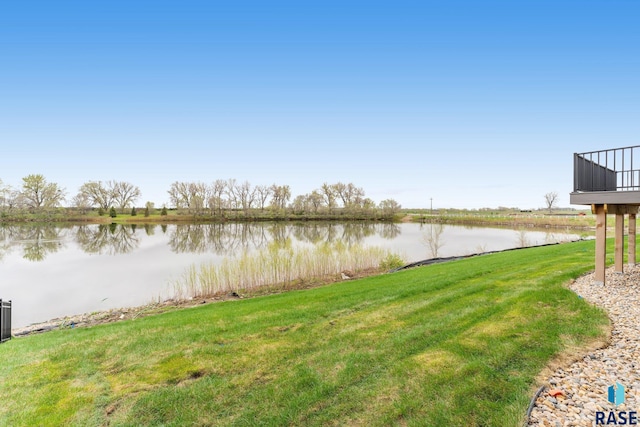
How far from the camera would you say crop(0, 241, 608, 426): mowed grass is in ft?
9.17

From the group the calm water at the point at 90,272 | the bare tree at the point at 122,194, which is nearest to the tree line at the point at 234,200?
the bare tree at the point at 122,194

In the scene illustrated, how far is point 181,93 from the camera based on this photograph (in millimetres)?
22531

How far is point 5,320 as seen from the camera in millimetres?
5859

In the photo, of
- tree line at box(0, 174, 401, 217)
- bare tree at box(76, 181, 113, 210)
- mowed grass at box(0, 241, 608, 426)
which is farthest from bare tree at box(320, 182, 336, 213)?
mowed grass at box(0, 241, 608, 426)

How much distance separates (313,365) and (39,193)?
64307 mm

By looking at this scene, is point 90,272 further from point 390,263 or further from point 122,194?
point 122,194

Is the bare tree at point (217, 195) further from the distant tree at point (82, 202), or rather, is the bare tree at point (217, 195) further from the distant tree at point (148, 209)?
the distant tree at point (82, 202)

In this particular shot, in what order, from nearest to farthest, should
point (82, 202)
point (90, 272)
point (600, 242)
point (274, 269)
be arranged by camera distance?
point (600, 242), point (274, 269), point (90, 272), point (82, 202)

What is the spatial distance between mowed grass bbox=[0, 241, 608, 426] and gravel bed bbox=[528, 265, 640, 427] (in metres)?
0.18

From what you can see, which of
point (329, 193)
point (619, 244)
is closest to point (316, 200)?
point (329, 193)

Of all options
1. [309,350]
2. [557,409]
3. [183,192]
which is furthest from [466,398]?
[183,192]

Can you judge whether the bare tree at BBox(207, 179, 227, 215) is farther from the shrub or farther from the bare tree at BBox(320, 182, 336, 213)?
the shrub

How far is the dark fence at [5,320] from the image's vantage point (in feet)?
18.7

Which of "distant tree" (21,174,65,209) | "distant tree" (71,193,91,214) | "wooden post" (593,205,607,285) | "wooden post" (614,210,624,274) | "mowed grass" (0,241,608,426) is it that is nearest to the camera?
"mowed grass" (0,241,608,426)
